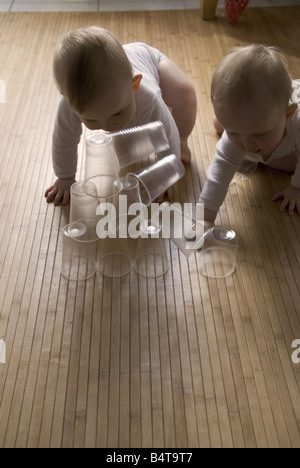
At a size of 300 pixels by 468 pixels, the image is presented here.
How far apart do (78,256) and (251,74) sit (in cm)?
37

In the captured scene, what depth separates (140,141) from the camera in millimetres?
879

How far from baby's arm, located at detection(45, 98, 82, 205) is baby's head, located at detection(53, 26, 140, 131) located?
122mm

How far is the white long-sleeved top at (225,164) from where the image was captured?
2.79ft

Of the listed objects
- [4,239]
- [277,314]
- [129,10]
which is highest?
[129,10]

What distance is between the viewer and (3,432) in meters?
0.61

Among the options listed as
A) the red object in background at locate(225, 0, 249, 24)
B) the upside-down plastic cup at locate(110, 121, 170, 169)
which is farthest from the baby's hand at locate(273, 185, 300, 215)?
the red object in background at locate(225, 0, 249, 24)

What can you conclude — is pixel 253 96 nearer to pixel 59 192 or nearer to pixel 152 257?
pixel 152 257

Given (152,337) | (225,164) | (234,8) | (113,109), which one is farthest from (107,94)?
(234,8)

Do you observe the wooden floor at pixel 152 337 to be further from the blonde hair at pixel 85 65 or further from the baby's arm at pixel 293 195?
the blonde hair at pixel 85 65

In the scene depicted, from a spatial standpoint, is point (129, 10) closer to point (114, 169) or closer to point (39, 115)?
point (39, 115)
